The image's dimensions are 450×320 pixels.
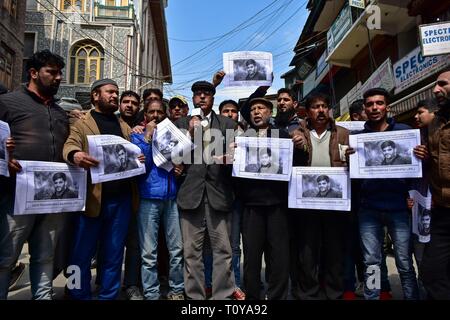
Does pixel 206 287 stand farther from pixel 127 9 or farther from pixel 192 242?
pixel 127 9

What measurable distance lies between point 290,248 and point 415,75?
24.6 ft

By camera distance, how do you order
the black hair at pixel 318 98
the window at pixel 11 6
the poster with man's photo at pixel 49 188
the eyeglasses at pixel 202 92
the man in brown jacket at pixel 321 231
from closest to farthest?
the poster with man's photo at pixel 49 188 < the man in brown jacket at pixel 321 231 < the black hair at pixel 318 98 < the eyeglasses at pixel 202 92 < the window at pixel 11 6

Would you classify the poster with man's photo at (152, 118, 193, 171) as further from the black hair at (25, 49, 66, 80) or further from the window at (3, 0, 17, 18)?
the window at (3, 0, 17, 18)

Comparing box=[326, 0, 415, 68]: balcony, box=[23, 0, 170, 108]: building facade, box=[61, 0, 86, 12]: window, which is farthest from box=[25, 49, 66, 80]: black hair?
box=[61, 0, 86, 12]: window

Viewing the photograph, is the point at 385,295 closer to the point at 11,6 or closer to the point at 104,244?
Result: the point at 104,244

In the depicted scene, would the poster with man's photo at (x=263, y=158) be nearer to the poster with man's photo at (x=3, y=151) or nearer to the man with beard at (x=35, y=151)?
the man with beard at (x=35, y=151)

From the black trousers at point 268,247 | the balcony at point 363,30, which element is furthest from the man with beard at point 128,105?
the balcony at point 363,30

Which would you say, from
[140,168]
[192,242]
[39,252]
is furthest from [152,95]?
[39,252]

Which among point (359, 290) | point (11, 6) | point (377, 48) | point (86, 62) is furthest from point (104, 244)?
point (86, 62)

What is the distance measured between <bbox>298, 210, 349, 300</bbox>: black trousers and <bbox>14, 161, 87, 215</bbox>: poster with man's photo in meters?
2.00

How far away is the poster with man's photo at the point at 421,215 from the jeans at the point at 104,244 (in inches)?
104

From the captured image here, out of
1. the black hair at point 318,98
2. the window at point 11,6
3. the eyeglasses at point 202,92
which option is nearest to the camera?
the black hair at point 318,98

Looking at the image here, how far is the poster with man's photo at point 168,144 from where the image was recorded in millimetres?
3207
